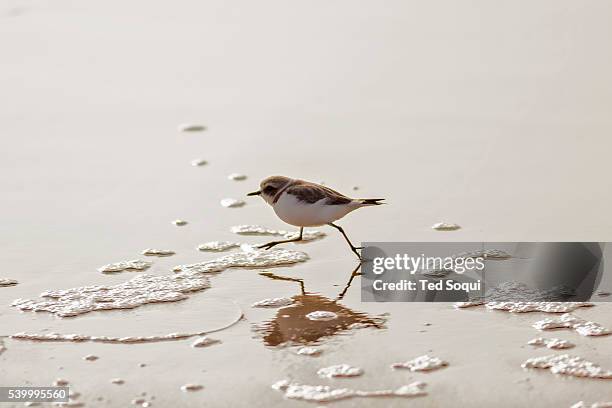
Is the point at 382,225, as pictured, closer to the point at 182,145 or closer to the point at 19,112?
the point at 182,145

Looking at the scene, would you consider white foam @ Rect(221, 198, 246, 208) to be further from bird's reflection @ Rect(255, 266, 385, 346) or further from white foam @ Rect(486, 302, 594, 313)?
white foam @ Rect(486, 302, 594, 313)

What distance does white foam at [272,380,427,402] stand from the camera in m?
4.04

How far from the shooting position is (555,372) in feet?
13.8

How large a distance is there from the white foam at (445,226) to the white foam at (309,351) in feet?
5.16

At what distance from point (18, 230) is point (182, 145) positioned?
1621mm

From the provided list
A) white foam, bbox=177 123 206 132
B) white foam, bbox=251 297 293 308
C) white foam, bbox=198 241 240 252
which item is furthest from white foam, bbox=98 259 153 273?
white foam, bbox=177 123 206 132

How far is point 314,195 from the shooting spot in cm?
538

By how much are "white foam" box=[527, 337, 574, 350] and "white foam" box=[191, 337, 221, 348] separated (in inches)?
51.5

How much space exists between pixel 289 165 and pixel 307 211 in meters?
1.50

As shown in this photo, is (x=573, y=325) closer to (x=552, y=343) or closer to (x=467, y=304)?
(x=552, y=343)

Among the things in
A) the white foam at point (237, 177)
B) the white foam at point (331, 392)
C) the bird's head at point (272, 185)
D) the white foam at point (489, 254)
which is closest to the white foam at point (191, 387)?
the white foam at point (331, 392)

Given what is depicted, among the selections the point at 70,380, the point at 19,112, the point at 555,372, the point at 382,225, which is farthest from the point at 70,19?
the point at 555,372

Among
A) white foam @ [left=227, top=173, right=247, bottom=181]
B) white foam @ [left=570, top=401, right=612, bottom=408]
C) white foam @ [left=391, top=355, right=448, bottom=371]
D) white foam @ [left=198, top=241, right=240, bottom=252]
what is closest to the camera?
white foam @ [left=570, top=401, right=612, bottom=408]

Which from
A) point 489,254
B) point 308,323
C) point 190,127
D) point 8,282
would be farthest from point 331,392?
point 190,127
